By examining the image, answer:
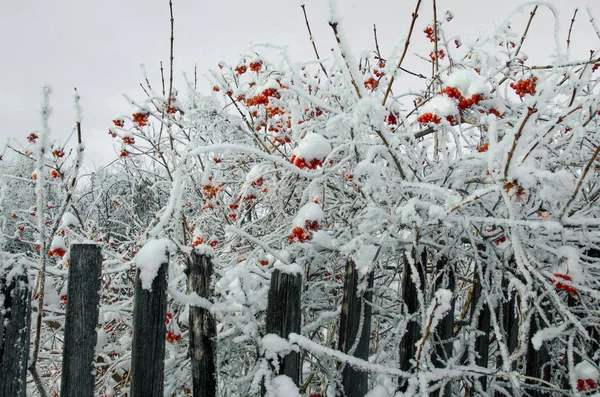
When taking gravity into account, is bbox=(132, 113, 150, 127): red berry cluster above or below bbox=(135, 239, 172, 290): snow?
above

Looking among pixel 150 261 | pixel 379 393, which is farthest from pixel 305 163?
pixel 379 393

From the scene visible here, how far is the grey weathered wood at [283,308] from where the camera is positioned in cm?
135

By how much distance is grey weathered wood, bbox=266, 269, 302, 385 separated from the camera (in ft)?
4.44

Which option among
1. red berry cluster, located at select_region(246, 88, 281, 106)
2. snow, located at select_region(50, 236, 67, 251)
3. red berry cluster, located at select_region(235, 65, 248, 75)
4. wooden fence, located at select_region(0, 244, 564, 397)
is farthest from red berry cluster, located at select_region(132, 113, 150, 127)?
wooden fence, located at select_region(0, 244, 564, 397)

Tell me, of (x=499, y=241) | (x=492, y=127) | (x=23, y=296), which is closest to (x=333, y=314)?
(x=499, y=241)

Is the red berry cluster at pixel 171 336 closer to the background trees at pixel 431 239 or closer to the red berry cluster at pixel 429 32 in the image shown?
the background trees at pixel 431 239

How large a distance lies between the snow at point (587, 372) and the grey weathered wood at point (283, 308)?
3.51ft

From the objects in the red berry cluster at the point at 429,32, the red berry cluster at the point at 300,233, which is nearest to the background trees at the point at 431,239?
the red berry cluster at the point at 300,233

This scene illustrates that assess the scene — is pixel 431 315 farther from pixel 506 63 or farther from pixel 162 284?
pixel 506 63

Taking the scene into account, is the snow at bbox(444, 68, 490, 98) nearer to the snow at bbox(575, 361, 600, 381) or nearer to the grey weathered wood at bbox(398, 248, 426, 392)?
the grey weathered wood at bbox(398, 248, 426, 392)

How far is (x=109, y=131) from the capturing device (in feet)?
10.9

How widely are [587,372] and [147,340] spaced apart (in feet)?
5.03

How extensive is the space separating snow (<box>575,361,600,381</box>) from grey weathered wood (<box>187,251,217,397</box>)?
4.33 feet

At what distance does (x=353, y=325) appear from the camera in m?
1.48
